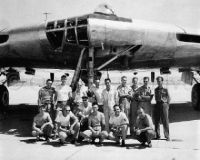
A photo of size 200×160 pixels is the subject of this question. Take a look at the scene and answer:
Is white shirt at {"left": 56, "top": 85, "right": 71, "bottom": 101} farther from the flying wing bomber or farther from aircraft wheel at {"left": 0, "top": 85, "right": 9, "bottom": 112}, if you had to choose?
aircraft wheel at {"left": 0, "top": 85, "right": 9, "bottom": 112}

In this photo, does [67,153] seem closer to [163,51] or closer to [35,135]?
[35,135]

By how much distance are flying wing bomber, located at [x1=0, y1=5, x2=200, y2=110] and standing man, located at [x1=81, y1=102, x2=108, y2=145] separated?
151 cm

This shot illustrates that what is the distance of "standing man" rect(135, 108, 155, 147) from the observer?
7016 millimetres

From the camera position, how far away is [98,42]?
29.6 feet

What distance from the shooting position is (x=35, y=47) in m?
10.2

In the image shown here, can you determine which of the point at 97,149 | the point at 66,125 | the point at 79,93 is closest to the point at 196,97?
the point at 79,93

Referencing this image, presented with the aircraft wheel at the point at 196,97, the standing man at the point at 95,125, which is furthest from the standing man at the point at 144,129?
the aircraft wheel at the point at 196,97

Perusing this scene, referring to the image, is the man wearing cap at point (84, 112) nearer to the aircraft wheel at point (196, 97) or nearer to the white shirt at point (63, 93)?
the white shirt at point (63, 93)

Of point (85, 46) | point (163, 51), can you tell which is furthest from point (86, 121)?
point (163, 51)

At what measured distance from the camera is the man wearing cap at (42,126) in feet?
25.0

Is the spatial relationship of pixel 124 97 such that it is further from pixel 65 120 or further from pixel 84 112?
pixel 65 120

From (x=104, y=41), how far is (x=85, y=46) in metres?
0.59

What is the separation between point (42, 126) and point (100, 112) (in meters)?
1.50

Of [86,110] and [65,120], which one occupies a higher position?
[86,110]
